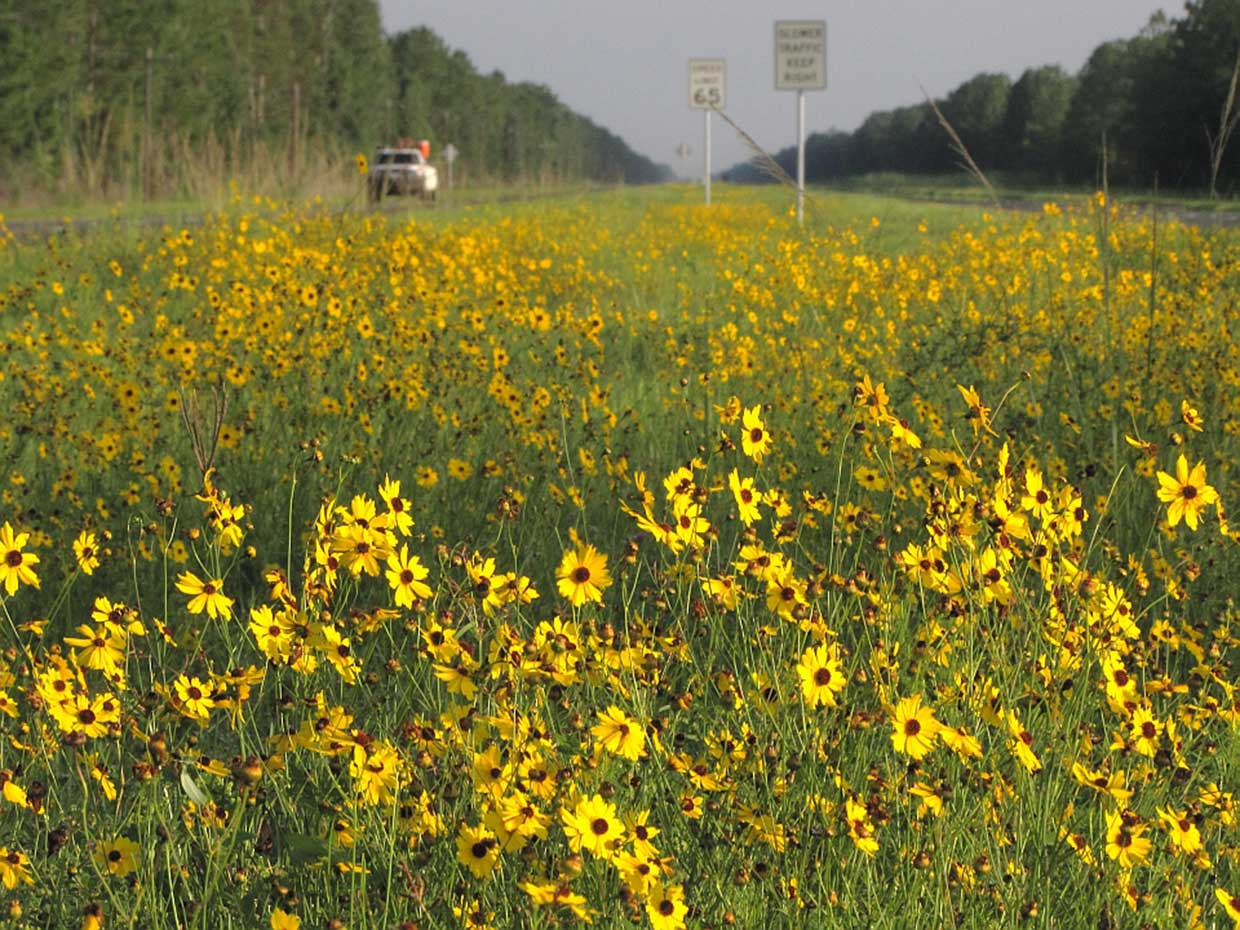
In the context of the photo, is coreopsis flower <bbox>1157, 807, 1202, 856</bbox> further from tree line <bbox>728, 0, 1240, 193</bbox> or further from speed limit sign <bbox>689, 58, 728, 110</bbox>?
speed limit sign <bbox>689, 58, 728, 110</bbox>

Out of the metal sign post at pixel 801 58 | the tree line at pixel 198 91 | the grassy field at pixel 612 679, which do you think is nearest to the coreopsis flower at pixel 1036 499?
the grassy field at pixel 612 679

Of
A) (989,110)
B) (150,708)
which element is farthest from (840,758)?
(989,110)

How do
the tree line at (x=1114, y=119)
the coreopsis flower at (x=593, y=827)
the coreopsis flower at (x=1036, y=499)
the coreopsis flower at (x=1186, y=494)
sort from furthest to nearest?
the tree line at (x=1114, y=119), the coreopsis flower at (x=1036, y=499), the coreopsis flower at (x=1186, y=494), the coreopsis flower at (x=593, y=827)

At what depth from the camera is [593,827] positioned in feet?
4.19

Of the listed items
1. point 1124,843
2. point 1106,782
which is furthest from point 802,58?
point 1124,843

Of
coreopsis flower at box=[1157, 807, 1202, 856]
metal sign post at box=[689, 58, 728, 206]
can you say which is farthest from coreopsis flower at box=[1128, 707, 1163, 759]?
metal sign post at box=[689, 58, 728, 206]

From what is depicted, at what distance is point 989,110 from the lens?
274ft

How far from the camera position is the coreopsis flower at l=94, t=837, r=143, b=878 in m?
1.38

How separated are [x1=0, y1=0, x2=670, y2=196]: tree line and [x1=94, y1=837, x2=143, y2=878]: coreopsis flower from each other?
31.1 feet

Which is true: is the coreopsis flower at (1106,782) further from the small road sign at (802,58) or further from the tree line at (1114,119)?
the small road sign at (802,58)

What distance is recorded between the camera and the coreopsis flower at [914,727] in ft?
4.79

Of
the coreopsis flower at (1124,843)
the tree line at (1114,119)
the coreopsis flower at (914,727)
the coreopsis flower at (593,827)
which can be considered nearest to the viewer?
the coreopsis flower at (593,827)

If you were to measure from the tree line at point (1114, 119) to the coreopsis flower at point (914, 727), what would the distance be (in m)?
2.65

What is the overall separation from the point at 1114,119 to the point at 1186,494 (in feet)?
178
